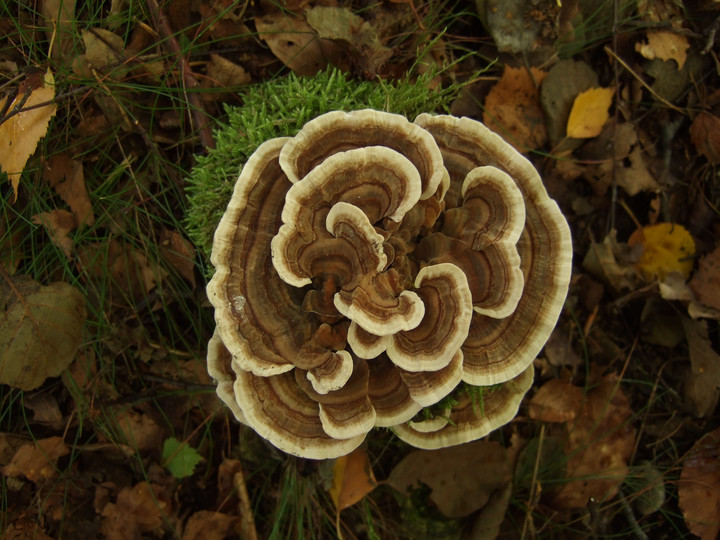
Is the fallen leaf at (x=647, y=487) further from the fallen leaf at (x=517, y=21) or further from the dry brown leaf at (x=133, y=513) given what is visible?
the dry brown leaf at (x=133, y=513)

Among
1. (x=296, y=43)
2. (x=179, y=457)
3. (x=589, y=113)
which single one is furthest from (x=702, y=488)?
(x=296, y=43)

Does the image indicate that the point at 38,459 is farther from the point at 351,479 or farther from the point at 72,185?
the point at 351,479

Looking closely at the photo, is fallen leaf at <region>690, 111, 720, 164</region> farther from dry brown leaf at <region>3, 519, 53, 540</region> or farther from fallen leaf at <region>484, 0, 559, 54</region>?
dry brown leaf at <region>3, 519, 53, 540</region>

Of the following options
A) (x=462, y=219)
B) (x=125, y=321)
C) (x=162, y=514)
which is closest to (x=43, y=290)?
(x=125, y=321)

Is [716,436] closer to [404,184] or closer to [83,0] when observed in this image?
[404,184]

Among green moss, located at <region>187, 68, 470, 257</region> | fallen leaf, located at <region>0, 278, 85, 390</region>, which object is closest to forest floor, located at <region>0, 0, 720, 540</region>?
fallen leaf, located at <region>0, 278, 85, 390</region>
